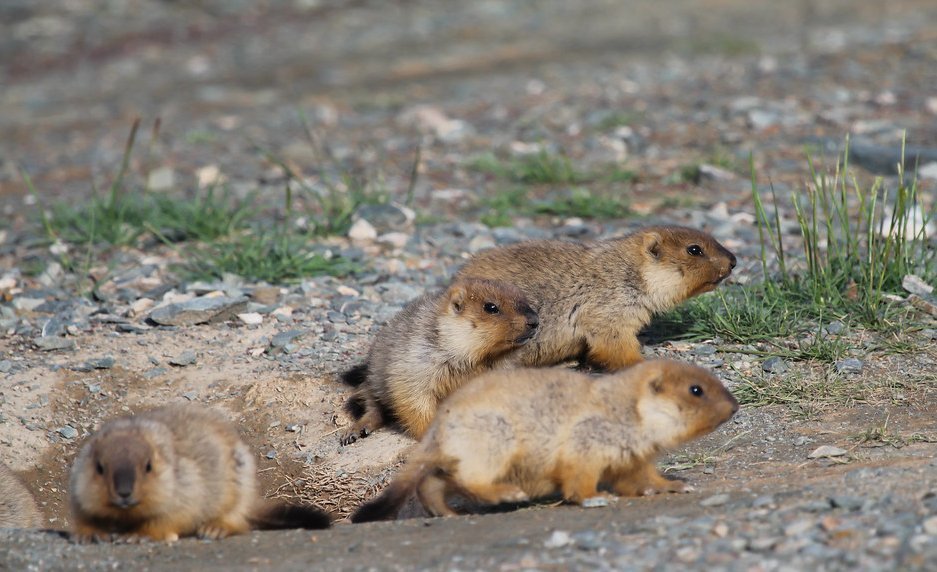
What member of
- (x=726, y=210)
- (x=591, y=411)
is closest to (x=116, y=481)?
(x=591, y=411)

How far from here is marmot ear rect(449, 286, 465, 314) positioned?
6.23 m

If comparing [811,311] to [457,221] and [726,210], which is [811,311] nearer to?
[726,210]

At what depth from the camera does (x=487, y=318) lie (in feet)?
20.2

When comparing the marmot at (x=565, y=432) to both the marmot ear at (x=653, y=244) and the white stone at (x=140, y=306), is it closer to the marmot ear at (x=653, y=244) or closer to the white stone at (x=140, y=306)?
the marmot ear at (x=653, y=244)

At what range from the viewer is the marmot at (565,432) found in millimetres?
5004

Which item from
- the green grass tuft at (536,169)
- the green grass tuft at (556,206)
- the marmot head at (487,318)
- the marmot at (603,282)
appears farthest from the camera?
the green grass tuft at (536,169)

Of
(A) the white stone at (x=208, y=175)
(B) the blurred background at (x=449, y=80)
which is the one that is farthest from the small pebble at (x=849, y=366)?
(A) the white stone at (x=208, y=175)

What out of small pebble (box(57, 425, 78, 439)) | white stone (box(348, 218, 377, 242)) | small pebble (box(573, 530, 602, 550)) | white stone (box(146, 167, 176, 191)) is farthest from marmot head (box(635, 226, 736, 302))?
white stone (box(146, 167, 176, 191))

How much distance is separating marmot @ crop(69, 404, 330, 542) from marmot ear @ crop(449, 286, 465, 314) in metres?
1.48

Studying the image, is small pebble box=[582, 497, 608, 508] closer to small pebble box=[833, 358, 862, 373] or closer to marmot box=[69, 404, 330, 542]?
marmot box=[69, 404, 330, 542]

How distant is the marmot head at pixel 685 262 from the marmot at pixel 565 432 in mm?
1814

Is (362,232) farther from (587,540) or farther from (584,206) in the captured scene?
(587,540)

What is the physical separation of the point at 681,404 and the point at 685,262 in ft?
6.61

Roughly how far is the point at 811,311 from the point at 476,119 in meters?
6.75
